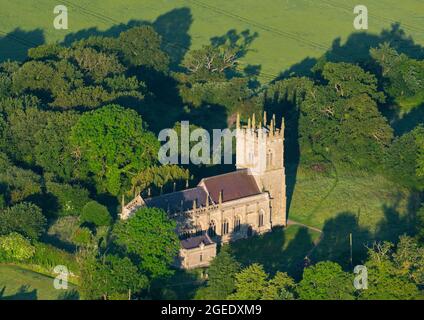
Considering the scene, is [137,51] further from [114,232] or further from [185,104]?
[114,232]

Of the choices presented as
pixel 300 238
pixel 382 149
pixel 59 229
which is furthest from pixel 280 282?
pixel 382 149

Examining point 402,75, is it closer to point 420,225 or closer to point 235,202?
point 420,225

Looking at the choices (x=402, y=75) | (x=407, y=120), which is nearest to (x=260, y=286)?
(x=407, y=120)

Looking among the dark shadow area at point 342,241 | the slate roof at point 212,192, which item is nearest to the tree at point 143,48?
the dark shadow area at point 342,241

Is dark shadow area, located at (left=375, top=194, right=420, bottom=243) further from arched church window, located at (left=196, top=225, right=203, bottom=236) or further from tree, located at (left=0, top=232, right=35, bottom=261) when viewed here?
tree, located at (left=0, top=232, right=35, bottom=261)

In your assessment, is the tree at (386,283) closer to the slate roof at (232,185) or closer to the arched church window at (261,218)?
the arched church window at (261,218)
